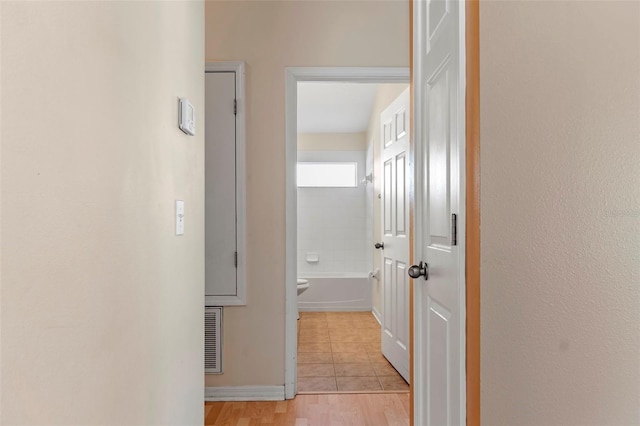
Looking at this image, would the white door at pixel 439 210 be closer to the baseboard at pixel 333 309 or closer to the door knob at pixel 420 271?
the door knob at pixel 420 271

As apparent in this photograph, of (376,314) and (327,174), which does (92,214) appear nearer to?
(376,314)

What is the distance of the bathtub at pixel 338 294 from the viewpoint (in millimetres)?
5258

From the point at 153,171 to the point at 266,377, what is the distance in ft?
6.05

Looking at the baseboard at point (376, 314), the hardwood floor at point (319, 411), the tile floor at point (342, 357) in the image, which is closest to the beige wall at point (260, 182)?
the hardwood floor at point (319, 411)

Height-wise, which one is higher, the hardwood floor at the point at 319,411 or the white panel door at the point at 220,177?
the white panel door at the point at 220,177

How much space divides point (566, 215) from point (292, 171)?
1.81 meters

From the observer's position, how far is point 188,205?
61.5 inches

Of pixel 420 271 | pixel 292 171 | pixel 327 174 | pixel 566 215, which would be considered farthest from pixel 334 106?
pixel 566 215

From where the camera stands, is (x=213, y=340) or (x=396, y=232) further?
(x=396, y=232)

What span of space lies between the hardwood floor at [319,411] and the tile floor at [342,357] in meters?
0.14

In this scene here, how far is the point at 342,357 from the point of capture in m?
3.47

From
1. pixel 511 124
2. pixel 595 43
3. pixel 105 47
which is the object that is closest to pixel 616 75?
pixel 595 43

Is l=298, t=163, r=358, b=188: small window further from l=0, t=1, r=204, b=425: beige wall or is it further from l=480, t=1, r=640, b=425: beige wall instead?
l=480, t=1, r=640, b=425: beige wall

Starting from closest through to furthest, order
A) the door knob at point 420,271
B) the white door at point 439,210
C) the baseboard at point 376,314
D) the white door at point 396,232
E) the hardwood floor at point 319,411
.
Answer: the white door at point 439,210
the door knob at point 420,271
the hardwood floor at point 319,411
the white door at point 396,232
the baseboard at point 376,314
